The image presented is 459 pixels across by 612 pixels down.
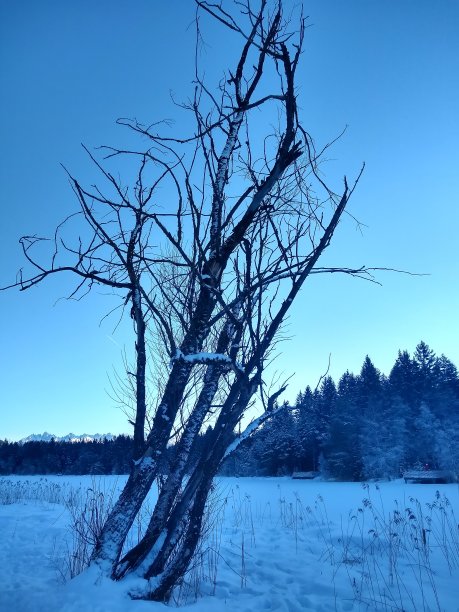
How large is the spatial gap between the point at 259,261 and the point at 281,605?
10.6 ft

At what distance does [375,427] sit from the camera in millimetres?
32594

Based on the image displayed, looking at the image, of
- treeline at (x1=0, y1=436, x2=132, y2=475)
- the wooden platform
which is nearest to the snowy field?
the wooden platform

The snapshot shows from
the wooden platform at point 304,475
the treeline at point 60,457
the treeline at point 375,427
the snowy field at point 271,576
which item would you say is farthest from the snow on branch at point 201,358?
the treeline at point 60,457

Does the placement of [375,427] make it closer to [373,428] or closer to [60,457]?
[373,428]

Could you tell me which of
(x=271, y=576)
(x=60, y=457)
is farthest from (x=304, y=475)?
(x=60, y=457)

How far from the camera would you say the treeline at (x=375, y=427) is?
31.2 metres

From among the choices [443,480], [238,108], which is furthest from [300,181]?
[443,480]

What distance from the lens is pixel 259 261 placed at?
241 cm

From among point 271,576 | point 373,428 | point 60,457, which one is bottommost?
point 60,457

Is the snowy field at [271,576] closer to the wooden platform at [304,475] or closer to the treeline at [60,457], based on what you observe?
the wooden platform at [304,475]

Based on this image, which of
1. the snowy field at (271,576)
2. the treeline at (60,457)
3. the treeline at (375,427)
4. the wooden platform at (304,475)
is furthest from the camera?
the treeline at (60,457)

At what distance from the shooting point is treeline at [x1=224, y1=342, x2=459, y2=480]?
102 feet

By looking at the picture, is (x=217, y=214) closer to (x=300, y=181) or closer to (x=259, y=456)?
(x=300, y=181)

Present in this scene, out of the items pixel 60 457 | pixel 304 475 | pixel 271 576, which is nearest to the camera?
pixel 271 576
